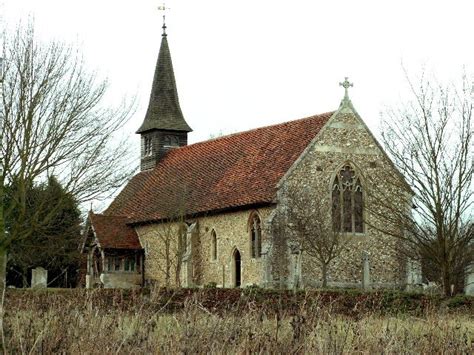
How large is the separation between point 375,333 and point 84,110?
12.2 metres

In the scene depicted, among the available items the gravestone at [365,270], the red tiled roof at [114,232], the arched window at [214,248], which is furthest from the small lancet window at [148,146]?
the gravestone at [365,270]

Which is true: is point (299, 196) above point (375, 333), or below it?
above

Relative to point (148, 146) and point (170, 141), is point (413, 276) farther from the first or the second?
point (148, 146)

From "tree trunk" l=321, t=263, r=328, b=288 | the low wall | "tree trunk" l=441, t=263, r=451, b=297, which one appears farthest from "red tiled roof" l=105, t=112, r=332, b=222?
"tree trunk" l=441, t=263, r=451, b=297

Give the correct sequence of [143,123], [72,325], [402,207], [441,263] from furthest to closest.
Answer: [143,123] < [402,207] < [441,263] < [72,325]

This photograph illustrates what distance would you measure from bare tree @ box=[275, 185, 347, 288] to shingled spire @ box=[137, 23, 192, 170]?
13.2 meters

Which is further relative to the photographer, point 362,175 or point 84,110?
point 362,175

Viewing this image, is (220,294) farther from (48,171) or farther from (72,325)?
(72,325)

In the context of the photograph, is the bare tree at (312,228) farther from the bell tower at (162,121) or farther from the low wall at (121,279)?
the bell tower at (162,121)

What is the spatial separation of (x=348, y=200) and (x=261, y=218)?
11.6ft

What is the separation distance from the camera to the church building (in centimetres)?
3278

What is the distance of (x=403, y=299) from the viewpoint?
19984 millimetres

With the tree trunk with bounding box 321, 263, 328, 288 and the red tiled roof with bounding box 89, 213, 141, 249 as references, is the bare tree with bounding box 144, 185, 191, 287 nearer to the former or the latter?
the red tiled roof with bounding box 89, 213, 141, 249

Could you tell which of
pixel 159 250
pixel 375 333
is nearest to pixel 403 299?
pixel 375 333
